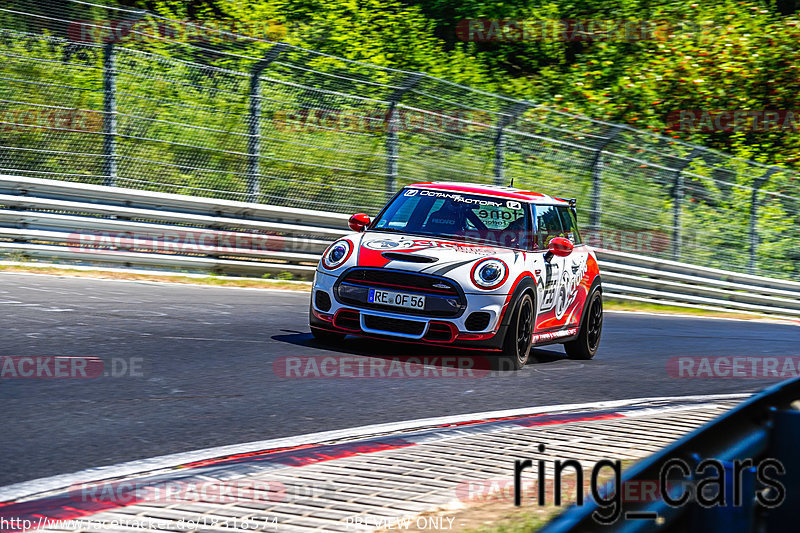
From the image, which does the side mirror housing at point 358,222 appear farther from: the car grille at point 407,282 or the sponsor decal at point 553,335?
the sponsor decal at point 553,335

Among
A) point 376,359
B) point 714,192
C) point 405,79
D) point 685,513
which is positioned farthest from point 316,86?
point 685,513

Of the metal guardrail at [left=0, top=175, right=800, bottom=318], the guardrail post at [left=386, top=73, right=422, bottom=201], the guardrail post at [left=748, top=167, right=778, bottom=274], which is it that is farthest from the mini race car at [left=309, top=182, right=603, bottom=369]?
the guardrail post at [left=748, top=167, right=778, bottom=274]

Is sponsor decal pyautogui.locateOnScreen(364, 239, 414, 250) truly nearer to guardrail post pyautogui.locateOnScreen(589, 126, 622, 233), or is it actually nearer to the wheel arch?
the wheel arch

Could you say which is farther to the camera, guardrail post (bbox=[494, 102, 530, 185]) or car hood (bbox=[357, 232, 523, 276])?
guardrail post (bbox=[494, 102, 530, 185])

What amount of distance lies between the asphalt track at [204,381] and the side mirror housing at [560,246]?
1036 mm

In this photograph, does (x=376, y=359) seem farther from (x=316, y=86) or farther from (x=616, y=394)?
(x=316, y=86)

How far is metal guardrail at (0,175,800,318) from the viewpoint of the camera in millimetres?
13375

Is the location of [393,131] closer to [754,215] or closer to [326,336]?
[326,336]

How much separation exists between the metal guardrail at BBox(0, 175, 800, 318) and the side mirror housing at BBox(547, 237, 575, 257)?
607 centimetres

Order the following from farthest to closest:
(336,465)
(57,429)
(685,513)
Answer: (57,429)
(336,465)
(685,513)

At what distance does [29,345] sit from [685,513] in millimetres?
6918

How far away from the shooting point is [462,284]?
8922mm

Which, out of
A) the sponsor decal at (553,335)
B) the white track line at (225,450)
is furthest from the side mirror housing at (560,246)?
the white track line at (225,450)

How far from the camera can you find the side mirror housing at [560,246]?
9867 mm
